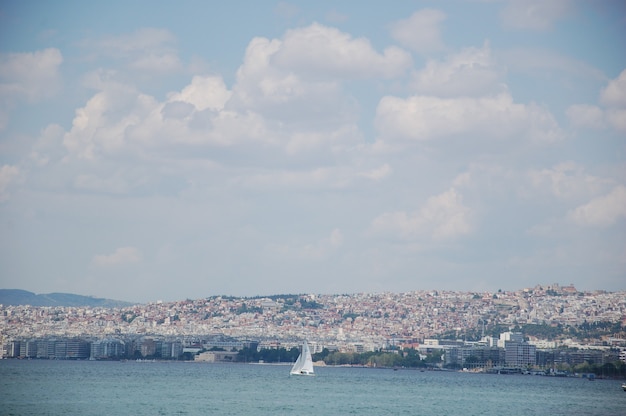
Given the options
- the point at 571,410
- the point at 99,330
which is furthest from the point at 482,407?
the point at 99,330

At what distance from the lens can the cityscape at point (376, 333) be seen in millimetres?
142875

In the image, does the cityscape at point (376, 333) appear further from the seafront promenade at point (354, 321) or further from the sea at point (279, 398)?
the sea at point (279, 398)

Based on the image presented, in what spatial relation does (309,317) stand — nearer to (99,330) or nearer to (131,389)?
(99,330)

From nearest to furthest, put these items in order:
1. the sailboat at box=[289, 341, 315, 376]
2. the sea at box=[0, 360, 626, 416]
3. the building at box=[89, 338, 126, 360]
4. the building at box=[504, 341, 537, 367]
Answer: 1. the sea at box=[0, 360, 626, 416]
2. the sailboat at box=[289, 341, 315, 376]
3. the building at box=[504, 341, 537, 367]
4. the building at box=[89, 338, 126, 360]

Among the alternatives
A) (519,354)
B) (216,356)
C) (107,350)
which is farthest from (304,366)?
(107,350)

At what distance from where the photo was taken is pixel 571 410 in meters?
58.1

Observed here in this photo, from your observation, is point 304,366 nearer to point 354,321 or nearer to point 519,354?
point 519,354

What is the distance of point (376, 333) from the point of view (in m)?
174

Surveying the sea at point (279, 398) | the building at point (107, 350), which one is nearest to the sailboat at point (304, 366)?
the sea at point (279, 398)

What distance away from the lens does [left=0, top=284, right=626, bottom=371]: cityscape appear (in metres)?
143

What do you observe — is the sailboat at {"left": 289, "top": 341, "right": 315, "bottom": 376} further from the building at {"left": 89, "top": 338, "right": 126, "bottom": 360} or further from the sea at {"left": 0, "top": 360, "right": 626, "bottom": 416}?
the building at {"left": 89, "top": 338, "right": 126, "bottom": 360}

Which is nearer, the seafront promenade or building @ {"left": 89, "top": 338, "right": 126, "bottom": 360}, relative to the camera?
building @ {"left": 89, "top": 338, "right": 126, "bottom": 360}

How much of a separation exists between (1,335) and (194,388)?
9102 cm

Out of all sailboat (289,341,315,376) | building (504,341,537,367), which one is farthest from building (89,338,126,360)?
sailboat (289,341,315,376)
